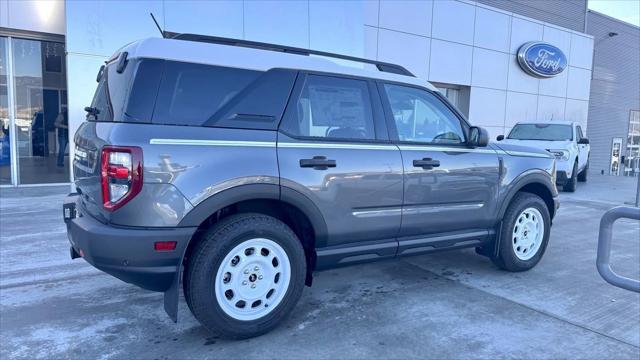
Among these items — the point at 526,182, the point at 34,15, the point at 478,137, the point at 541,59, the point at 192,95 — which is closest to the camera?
the point at 192,95

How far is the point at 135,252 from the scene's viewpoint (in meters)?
2.93

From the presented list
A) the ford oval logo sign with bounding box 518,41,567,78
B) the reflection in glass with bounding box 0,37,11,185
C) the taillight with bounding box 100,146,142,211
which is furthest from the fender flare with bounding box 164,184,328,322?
the ford oval logo sign with bounding box 518,41,567,78

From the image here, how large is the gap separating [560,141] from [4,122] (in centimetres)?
1364

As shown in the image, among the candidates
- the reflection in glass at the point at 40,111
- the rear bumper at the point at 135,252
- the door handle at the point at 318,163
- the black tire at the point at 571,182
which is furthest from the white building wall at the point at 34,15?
the black tire at the point at 571,182

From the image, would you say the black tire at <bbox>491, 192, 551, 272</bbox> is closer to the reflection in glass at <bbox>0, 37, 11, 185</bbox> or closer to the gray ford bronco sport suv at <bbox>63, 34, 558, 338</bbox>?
the gray ford bronco sport suv at <bbox>63, 34, 558, 338</bbox>

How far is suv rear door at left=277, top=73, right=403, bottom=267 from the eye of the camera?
348 centimetres

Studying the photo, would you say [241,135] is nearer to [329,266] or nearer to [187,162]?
[187,162]

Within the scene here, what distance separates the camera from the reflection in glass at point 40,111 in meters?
→ 11.0

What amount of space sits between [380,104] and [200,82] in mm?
1565

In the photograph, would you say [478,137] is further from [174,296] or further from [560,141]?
[560,141]

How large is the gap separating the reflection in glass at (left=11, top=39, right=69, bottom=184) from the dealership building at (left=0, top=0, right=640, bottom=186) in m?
0.03

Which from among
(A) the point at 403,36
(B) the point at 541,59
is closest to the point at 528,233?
(A) the point at 403,36

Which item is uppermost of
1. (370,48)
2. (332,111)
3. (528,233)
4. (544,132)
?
(370,48)

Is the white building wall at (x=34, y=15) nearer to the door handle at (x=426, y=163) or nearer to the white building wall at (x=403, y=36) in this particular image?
the white building wall at (x=403, y=36)
